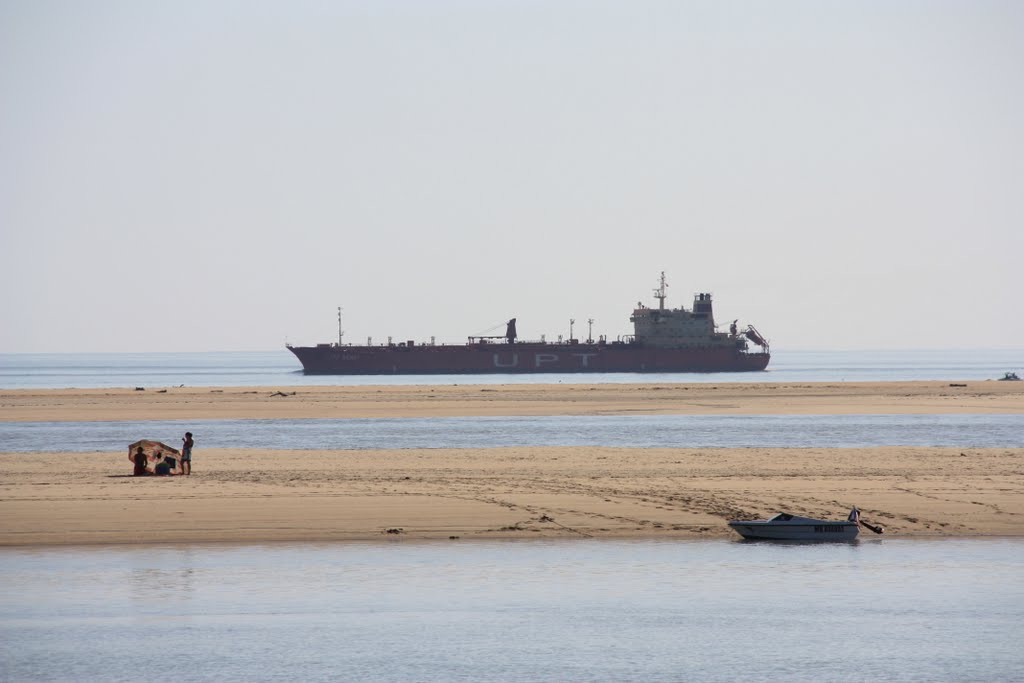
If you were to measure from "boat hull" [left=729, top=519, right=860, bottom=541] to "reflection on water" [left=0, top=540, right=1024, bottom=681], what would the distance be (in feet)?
1.64

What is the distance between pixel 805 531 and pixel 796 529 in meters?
0.19

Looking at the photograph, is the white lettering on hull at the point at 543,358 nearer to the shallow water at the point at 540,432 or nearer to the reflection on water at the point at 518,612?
the shallow water at the point at 540,432

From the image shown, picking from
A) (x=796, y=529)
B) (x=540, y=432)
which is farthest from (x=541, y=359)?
(x=796, y=529)

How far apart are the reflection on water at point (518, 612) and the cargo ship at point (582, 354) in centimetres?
10935

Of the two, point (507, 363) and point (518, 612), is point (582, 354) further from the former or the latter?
point (518, 612)

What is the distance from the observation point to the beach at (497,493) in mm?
26812

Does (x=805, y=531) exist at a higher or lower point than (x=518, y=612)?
higher

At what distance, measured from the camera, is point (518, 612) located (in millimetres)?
20688

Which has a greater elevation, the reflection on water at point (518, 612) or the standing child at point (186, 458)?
the standing child at point (186, 458)

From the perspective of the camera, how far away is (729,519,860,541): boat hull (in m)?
26.0

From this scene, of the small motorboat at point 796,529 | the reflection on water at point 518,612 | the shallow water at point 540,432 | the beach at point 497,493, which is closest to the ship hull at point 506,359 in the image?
the shallow water at point 540,432

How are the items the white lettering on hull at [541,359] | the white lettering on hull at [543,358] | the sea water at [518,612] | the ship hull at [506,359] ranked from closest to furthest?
the sea water at [518,612], the ship hull at [506,359], the white lettering on hull at [541,359], the white lettering on hull at [543,358]

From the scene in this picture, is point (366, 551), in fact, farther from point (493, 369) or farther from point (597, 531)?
point (493, 369)

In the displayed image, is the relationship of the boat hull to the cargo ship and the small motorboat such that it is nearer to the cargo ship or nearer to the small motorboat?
the small motorboat
